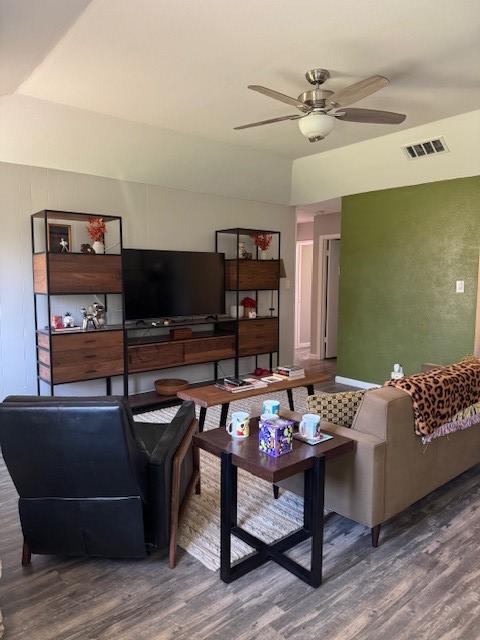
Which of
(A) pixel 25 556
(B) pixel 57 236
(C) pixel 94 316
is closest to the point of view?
(A) pixel 25 556

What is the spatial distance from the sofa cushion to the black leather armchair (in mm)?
795

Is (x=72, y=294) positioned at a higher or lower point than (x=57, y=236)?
lower

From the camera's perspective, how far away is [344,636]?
5.94 ft

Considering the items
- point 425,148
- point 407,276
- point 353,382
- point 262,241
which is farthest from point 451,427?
point 262,241

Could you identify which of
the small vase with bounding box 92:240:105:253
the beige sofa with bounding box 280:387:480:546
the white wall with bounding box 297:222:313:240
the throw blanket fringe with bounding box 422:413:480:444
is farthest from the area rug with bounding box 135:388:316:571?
the white wall with bounding box 297:222:313:240

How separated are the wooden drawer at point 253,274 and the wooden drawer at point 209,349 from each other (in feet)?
2.30

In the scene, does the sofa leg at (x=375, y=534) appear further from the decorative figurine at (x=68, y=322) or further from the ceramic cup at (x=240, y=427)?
the decorative figurine at (x=68, y=322)

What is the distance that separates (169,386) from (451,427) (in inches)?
117

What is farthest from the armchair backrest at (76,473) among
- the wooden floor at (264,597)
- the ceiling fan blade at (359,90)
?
the ceiling fan blade at (359,90)

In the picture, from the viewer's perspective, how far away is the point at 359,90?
8.99 ft

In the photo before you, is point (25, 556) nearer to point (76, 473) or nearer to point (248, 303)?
point (76, 473)

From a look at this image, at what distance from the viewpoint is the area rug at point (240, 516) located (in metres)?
2.37

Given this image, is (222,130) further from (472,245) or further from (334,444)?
(334,444)

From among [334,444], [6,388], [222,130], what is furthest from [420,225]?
[6,388]
